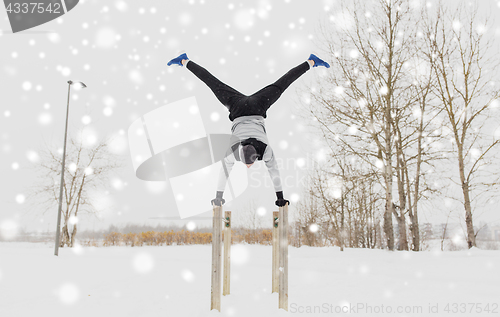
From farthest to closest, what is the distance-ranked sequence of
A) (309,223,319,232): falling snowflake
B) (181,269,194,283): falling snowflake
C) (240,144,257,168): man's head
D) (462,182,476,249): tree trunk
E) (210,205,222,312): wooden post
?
(309,223,319,232): falling snowflake < (462,182,476,249): tree trunk < (181,269,194,283): falling snowflake < (210,205,222,312): wooden post < (240,144,257,168): man's head

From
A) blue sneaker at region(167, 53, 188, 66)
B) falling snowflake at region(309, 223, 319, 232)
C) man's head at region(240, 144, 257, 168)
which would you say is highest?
blue sneaker at region(167, 53, 188, 66)

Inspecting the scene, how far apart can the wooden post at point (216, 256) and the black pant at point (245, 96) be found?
135 cm

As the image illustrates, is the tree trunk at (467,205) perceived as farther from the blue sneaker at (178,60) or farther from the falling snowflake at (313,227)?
the blue sneaker at (178,60)

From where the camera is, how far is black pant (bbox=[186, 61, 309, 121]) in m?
3.72

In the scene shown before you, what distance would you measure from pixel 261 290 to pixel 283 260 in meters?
1.41

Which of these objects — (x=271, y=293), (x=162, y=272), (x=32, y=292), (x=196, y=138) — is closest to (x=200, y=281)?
(x=162, y=272)

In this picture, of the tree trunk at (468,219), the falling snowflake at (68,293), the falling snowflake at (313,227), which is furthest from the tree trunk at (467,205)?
the falling snowflake at (68,293)

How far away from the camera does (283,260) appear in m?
3.72

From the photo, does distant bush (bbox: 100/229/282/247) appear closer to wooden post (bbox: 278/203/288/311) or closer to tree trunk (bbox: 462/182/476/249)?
tree trunk (bbox: 462/182/476/249)

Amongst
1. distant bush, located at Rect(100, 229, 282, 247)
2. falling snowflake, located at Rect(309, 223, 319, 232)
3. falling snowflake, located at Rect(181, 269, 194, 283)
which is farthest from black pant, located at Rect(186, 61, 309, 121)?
distant bush, located at Rect(100, 229, 282, 247)

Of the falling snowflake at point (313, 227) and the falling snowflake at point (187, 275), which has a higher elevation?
the falling snowflake at point (313, 227)

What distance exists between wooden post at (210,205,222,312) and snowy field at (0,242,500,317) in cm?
17

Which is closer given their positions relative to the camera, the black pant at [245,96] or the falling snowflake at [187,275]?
the black pant at [245,96]

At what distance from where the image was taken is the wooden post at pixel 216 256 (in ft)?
11.7
